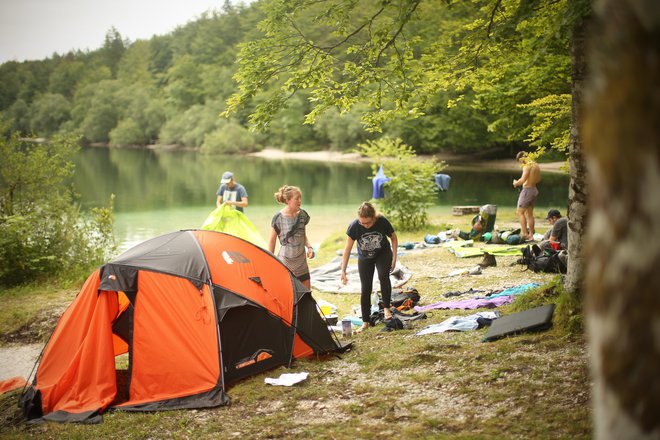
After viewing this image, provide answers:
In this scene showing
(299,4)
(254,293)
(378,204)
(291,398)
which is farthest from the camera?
(378,204)

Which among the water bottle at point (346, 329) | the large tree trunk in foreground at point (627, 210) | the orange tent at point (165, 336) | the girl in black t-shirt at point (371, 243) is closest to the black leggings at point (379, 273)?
the girl in black t-shirt at point (371, 243)

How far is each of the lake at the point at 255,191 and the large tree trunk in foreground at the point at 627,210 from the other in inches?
685

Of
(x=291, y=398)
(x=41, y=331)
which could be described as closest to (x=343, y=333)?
(x=291, y=398)

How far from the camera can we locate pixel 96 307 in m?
6.22

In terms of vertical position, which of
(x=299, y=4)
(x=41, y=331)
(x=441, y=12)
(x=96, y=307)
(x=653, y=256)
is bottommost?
(x=41, y=331)

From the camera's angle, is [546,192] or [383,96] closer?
[383,96]

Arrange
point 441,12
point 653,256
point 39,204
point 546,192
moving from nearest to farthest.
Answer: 1. point 653,256
2. point 39,204
3. point 546,192
4. point 441,12

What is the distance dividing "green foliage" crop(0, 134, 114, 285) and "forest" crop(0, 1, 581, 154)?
1.03 m

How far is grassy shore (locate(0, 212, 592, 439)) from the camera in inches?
177

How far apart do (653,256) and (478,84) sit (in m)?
7.90

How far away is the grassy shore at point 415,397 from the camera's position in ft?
14.7

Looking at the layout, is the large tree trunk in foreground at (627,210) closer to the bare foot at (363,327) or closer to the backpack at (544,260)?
the bare foot at (363,327)

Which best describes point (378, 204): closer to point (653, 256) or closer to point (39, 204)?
point (39, 204)

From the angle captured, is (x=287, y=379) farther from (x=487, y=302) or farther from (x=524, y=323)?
(x=487, y=302)
